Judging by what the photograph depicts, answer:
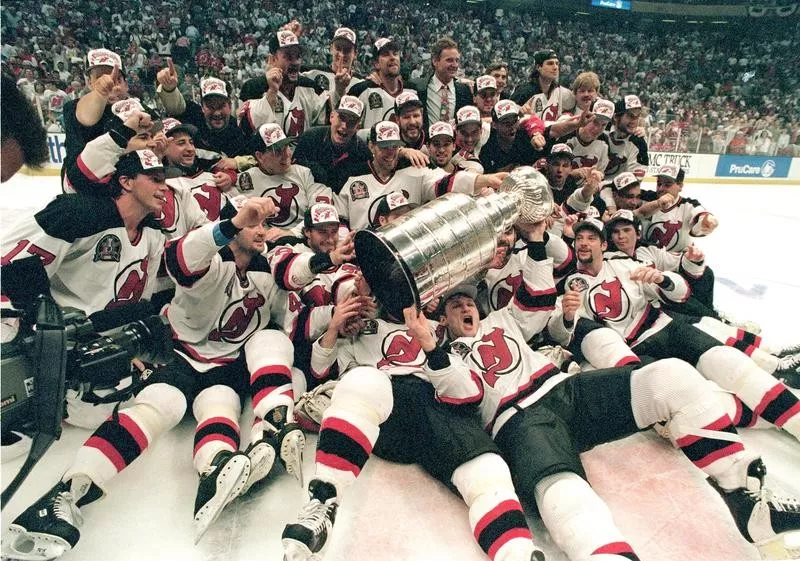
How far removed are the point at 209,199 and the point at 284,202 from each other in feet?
1.37

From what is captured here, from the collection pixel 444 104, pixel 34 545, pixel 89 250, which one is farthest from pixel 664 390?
pixel 444 104

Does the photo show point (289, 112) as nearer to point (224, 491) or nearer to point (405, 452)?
point (405, 452)

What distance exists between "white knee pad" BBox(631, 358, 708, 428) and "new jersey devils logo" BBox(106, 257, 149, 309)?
196cm

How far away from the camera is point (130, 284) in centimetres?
218

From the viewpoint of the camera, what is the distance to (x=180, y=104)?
350 centimetres

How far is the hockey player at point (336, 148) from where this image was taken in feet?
10.1

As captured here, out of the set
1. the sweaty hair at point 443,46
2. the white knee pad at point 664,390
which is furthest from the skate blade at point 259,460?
the sweaty hair at point 443,46

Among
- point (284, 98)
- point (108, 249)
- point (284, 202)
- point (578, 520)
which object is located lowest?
point (578, 520)

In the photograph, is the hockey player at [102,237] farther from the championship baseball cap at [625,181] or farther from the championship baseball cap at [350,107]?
the championship baseball cap at [625,181]

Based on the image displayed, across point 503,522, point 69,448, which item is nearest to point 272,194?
point 69,448

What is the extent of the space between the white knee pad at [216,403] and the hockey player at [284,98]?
1915 mm

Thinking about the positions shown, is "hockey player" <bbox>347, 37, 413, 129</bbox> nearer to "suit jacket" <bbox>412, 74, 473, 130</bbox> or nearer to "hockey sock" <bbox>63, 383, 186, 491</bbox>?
"suit jacket" <bbox>412, 74, 473, 130</bbox>

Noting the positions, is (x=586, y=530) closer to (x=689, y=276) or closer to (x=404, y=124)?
(x=689, y=276)

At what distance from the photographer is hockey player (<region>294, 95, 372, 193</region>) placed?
3072 mm
